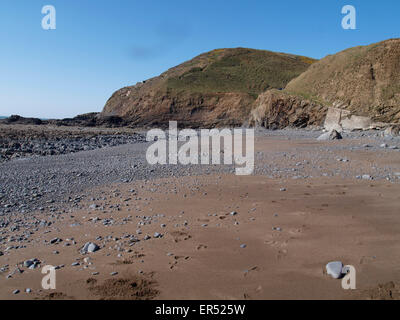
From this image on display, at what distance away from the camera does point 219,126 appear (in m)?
44.1

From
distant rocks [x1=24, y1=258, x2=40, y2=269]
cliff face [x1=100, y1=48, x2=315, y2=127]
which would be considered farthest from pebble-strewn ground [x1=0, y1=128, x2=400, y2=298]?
cliff face [x1=100, y1=48, x2=315, y2=127]

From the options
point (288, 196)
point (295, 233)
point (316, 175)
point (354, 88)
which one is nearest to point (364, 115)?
point (354, 88)

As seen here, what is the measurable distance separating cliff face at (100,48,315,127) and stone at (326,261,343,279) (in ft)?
129

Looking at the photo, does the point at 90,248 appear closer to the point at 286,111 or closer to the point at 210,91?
the point at 286,111

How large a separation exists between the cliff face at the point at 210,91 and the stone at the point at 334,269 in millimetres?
39183

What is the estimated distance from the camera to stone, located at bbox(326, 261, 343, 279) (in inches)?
136

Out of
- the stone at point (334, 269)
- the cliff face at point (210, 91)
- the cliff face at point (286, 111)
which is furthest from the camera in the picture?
the cliff face at point (210, 91)

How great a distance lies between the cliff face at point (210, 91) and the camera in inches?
1799

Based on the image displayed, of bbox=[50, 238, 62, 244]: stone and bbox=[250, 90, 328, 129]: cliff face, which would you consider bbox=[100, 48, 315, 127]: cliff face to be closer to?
bbox=[250, 90, 328, 129]: cliff face

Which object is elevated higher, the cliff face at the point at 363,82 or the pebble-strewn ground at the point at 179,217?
the cliff face at the point at 363,82

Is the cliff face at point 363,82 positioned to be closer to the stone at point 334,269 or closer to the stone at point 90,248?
the stone at point 334,269

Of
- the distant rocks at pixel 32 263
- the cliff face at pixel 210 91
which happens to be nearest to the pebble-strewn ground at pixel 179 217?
the distant rocks at pixel 32 263

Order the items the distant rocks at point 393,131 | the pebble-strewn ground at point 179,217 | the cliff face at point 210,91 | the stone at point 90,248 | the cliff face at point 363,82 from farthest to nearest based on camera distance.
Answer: the cliff face at point 210,91 < the cliff face at point 363,82 < the distant rocks at point 393,131 < the stone at point 90,248 < the pebble-strewn ground at point 179,217

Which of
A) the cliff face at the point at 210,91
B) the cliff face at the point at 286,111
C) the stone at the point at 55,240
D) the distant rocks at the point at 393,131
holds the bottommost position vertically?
the stone at the point at 55,240
